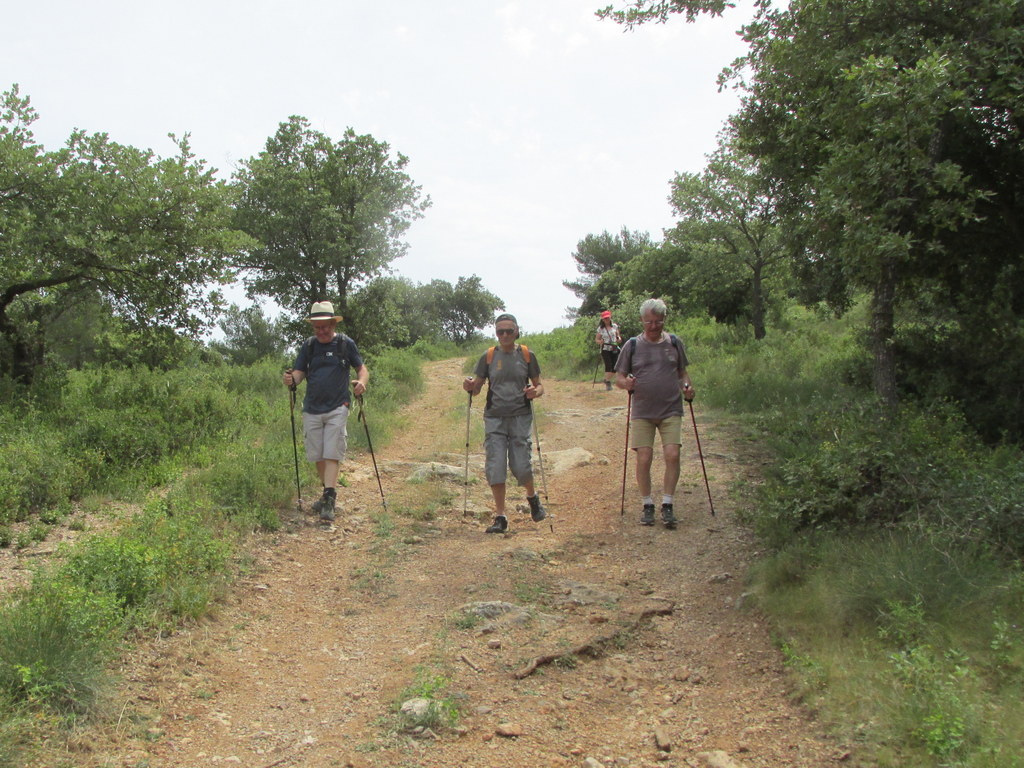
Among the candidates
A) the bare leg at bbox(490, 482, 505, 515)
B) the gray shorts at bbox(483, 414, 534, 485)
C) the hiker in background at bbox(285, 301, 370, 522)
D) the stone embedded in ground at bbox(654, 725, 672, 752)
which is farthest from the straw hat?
the stone embedded in ground at bbox(654, 725, 672, 752)

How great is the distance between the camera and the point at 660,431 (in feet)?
23.5

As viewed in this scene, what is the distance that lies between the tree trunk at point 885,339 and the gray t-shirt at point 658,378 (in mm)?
2141

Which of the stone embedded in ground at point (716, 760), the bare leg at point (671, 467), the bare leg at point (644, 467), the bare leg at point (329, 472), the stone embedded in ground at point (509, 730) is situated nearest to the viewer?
the stone embedded in ground at point (716, 760)

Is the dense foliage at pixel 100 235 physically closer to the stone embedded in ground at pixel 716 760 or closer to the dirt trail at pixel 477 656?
the dirt trail at pixel 477 656

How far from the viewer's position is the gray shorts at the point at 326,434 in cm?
757

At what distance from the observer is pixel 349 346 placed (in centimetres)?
777

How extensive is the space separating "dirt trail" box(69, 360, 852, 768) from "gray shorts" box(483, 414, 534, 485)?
61 centimetres

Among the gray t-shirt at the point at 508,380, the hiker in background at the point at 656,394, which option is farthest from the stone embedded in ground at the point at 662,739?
the gray t-shirt at the point at 508,380

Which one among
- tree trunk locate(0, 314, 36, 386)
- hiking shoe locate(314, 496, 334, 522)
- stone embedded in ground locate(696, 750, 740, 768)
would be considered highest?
tree trunk locate(0, 314, 36, 386)

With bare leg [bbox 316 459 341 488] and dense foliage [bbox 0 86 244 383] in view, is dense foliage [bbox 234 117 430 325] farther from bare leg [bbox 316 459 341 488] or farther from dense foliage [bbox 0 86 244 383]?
bare leg [bbox 316 459 341 488]

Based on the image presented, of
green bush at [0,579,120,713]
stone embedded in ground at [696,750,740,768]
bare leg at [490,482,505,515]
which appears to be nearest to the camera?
stone embedded in ground at [696,750,740,768]

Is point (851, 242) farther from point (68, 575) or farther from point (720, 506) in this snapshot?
point (68, 575)

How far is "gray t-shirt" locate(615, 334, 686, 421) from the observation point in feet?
23.2

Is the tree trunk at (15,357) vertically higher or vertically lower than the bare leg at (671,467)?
higher
